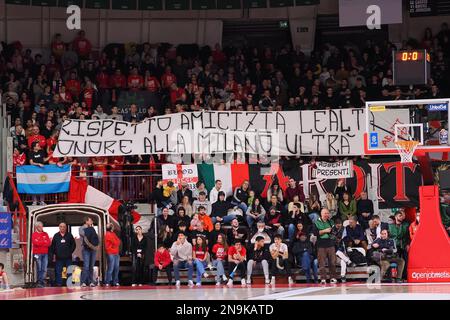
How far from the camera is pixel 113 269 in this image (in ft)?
86.2

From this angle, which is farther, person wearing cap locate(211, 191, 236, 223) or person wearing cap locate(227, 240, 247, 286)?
person wearing cap locate(211, 191, 236, 223)

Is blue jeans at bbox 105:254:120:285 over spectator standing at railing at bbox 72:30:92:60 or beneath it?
beneath

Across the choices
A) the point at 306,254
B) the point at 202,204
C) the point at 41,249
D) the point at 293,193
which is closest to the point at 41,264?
the point at 41,249

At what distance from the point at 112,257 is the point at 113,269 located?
318mm

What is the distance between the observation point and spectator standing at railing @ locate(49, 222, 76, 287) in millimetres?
26250

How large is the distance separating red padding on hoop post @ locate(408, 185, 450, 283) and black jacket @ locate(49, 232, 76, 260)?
8.92m

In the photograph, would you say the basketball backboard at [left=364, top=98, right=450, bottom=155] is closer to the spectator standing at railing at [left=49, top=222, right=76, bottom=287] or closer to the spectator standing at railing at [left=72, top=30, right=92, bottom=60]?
the spectator standing at railing at [left=49, top=222, right=76, bottom=287]

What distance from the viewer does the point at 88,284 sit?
1027 inches

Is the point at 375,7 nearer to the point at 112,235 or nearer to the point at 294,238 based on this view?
the point at 294,238

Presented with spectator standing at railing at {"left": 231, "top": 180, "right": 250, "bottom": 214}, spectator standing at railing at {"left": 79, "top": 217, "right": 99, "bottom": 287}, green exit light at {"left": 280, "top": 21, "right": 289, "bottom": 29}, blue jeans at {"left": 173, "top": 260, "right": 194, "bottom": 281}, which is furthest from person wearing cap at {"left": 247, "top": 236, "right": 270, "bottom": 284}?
green exit light at {"left": 280, "top": 21, "right": 289, "bottom": 29}

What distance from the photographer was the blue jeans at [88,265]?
26.1 m

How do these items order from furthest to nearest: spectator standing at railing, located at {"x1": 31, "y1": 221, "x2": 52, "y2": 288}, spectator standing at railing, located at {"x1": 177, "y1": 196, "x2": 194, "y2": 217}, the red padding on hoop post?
spectator standing at railing, located at {"x1": 177, "y1": 196, "x2": 194, "y2": 217}
spectator standing at railing, located at {"x1": 31, "y1": 221, "x2": 52, "y2": 288}
the red padding on hoop post

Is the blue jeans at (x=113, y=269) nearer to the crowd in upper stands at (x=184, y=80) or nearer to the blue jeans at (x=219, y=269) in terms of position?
the blue jeans at (x=219, y=269)

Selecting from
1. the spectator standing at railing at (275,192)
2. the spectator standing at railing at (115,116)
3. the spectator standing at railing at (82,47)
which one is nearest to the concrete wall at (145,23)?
the spectator standing at railing at (82,47)
